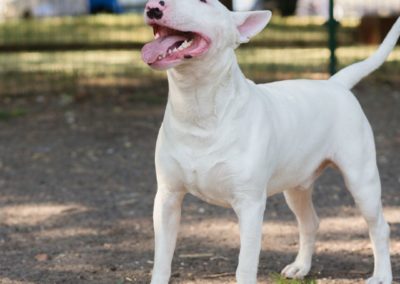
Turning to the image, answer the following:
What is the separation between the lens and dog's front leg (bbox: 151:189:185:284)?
396 cm

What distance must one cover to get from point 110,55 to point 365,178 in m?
9.40

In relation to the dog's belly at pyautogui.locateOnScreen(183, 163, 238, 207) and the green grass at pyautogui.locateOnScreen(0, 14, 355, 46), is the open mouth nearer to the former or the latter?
the dog's belly at pyautogui.locateOnScreen(183, 163, 238, 207)

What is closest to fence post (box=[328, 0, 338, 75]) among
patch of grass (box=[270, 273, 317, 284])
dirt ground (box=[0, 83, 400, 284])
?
dirt ground (box=[0, 83, 400, 284])

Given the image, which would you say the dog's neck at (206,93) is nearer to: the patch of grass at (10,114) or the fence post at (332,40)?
the patch of grass at (10,114)

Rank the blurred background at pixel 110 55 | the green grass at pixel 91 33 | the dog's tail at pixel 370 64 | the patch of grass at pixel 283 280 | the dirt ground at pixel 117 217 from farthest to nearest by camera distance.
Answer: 1. the green grass at pixel 91 33
2. the blurred background at pixel 110 55
3. the dirt ground at pixel 117 217
4. the dog's tail at pixel 370 64
5. the patch of grass at pixel 283 280

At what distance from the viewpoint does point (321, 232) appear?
5.66 meters

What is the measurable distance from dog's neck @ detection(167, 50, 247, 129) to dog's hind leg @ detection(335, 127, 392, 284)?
29.5 inches

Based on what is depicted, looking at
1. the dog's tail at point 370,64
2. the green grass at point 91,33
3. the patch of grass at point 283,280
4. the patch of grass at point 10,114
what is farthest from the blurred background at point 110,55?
the patch of grass at point 283,280

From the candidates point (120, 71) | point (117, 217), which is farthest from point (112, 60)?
point (117, 217)

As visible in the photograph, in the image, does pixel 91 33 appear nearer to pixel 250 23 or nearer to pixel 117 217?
pixel 117 217

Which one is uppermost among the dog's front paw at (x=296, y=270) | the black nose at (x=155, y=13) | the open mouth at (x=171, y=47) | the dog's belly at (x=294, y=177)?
the black nose at (x=155, y=13)

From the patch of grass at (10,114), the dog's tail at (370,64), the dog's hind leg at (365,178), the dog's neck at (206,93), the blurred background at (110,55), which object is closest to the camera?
the dog's neck at (206,93)

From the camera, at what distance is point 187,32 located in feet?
11.8

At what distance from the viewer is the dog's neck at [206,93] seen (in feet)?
12.1
